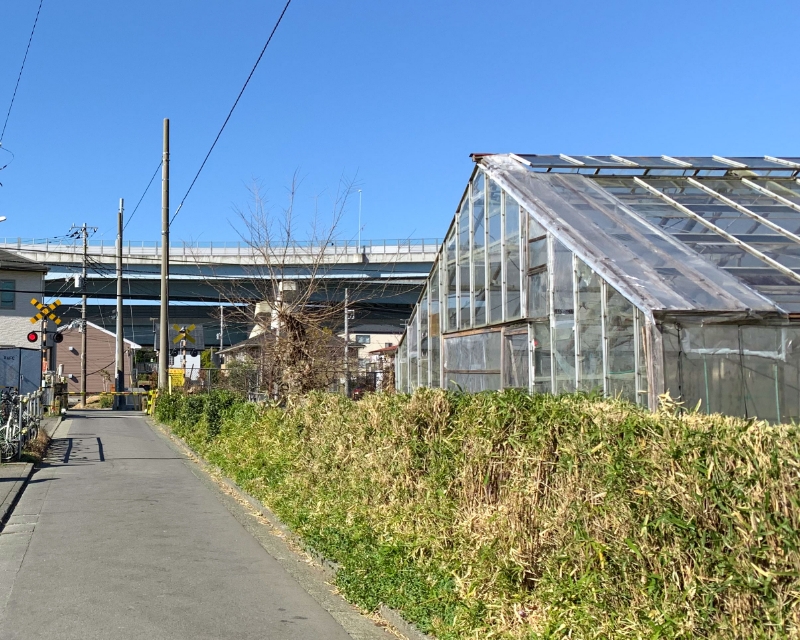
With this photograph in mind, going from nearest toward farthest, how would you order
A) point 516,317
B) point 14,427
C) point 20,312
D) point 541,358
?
point 541,358, point 516,317, point 14,427, point 20,312

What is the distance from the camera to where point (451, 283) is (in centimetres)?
1666

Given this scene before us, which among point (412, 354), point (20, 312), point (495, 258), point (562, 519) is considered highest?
point (20, 312)

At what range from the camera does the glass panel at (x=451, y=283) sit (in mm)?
16375

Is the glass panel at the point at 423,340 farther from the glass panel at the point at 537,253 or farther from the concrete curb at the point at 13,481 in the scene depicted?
the concrete curb at the point at 13,481

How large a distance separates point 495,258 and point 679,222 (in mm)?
3081

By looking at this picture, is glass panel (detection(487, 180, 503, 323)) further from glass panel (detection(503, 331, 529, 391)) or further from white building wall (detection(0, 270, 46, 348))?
white building wall (detection(0, 270, 46, 348))

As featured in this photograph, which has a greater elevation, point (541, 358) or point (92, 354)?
point (92, 354)

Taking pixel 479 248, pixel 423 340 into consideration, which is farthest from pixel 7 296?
pixel 479 248

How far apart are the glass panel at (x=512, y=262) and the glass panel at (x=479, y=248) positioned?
1.09 meters

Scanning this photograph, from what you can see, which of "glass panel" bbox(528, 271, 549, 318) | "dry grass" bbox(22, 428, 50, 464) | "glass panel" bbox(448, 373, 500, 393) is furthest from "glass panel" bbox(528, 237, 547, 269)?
"dry grass" bbox(22, 428, 50, 464)

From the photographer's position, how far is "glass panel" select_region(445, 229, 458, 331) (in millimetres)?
16375

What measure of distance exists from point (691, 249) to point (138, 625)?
870 cm

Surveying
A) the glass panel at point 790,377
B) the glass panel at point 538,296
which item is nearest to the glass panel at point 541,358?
the glass panel at point 538,296

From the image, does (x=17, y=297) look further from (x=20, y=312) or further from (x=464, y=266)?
(x=464, y=266)
